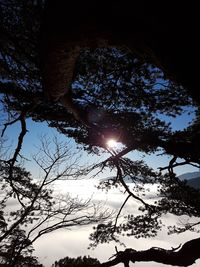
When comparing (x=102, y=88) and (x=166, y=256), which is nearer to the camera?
(x=166, y=256)

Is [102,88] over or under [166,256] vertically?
over

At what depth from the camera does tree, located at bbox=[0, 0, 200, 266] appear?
1.26 m

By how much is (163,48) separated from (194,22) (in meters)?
0.16

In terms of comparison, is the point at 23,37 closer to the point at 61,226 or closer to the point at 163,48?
the point at 163,48

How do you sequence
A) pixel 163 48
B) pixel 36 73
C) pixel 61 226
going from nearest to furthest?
pixel 163 48
pixel 36 73
pixel 61 226

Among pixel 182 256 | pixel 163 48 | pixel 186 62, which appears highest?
pixel 163 48

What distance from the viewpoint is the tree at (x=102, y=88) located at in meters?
1.26

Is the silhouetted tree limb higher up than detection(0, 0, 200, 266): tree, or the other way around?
detection(0, 0, 200, 266): tree

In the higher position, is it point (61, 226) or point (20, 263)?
point (61, 226)

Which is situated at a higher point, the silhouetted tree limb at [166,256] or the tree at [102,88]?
the tree at [102,88]

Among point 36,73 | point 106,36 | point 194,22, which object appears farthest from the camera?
point 36,73

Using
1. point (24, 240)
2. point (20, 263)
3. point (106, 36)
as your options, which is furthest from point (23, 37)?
point (20, 263)

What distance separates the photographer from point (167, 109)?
5.73 meters

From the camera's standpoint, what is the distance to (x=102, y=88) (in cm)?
507
